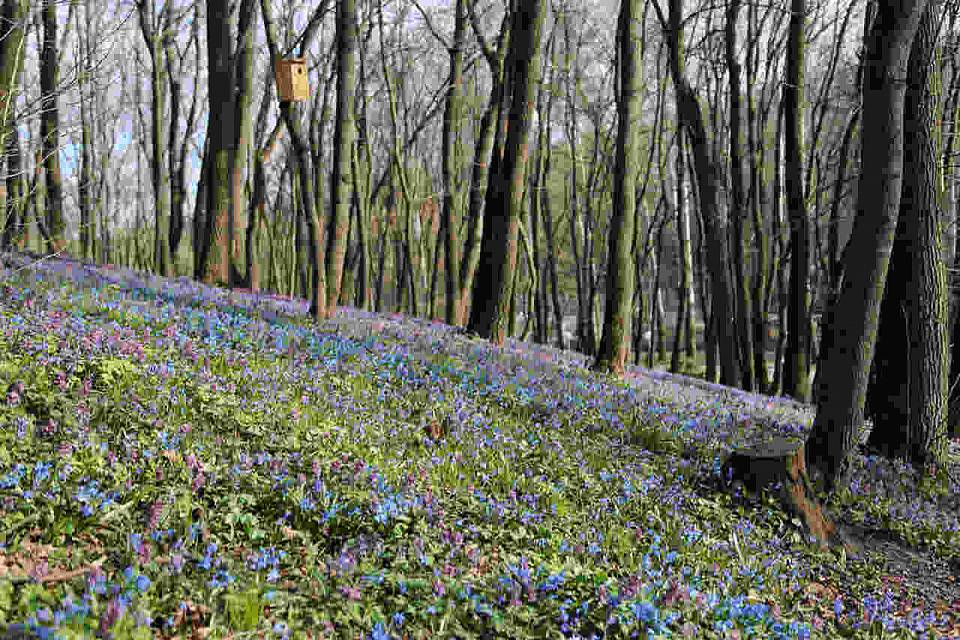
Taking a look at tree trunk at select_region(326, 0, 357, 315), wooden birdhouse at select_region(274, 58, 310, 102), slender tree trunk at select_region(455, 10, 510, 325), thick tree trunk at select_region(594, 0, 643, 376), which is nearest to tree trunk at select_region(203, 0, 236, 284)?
tree trunk at select_region(326, 0, 357, 315)

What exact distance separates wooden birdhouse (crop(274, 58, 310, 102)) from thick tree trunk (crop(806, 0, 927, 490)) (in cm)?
708

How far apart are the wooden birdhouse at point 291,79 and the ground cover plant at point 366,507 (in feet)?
12.1

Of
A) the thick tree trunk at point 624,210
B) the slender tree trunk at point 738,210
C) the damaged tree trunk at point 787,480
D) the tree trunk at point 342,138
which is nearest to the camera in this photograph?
the damaged tree trunk at point 787,480

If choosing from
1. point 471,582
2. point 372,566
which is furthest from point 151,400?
point 471,582

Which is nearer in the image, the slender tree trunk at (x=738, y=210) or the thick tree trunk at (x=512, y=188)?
the thick tree trunk at (x=512, y=188)

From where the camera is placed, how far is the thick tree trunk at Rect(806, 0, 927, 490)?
21.2ft

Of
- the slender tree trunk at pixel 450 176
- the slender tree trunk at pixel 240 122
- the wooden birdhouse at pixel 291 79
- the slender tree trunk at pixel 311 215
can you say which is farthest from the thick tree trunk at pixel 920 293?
the slender tree trunk at pixel 240 122

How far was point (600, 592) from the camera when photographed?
3.59 m

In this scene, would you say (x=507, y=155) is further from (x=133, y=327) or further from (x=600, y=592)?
(x=600, y=592)

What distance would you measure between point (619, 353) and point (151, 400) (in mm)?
8388

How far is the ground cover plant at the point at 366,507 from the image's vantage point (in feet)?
10.8

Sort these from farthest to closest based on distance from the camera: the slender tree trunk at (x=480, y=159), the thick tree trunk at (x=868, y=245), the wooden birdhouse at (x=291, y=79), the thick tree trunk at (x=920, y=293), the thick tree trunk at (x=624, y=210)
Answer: the slender tree trunk at (x=480, y=159) < the thick tree trunk at (x=624, y=210) < the wooden birdhouse at (x=291, y=79) < the thick tree trunk at (x=920, y=293) < the thick tree trunk at (x=868, y=245)

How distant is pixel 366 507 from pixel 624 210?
8675 millimetres

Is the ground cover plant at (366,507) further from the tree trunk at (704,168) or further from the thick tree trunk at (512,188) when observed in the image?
the tree trunk at (704,168)
